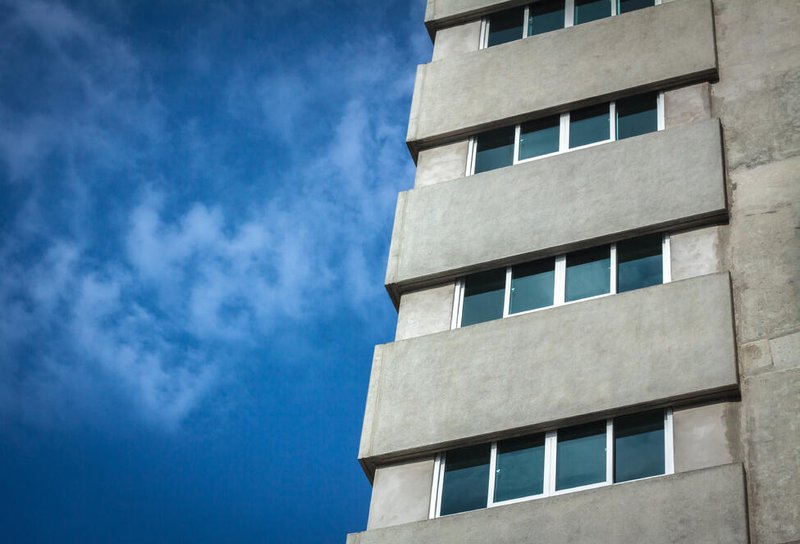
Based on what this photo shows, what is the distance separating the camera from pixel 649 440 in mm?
15797

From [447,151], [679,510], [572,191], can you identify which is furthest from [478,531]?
[447,151]

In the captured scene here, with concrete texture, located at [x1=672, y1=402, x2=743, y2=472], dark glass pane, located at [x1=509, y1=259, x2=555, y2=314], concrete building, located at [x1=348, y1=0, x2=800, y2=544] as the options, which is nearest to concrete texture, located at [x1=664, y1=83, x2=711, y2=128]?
concrete building, located at [x1=348, y1=0, x2=800, y2=544]

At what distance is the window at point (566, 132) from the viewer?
66.2 feet

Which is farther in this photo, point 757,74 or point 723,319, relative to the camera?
point 757,74

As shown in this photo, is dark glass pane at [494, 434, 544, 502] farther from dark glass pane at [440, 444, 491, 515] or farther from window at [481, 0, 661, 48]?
window at [481, 0, 661, 48]

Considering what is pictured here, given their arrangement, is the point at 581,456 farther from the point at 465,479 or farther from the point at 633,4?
the point at 633,4

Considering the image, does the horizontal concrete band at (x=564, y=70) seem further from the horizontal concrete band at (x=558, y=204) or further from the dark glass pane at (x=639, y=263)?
the dark glass pane at (x=639, y=263)

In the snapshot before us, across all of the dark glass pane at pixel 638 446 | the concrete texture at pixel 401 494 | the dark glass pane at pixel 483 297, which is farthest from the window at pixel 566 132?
the concrete texture at pixel 401 494

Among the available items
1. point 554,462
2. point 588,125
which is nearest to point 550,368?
point 554,462

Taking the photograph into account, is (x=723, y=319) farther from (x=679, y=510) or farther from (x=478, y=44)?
(x=478, y=44)

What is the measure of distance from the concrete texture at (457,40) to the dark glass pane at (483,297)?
5.98m

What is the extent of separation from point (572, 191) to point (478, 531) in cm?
593

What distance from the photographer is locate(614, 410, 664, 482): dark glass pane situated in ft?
50.8

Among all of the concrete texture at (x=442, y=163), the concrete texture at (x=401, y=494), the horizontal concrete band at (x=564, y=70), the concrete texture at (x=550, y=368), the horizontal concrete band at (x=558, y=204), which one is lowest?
the concrete texture at (x=401, y=494)
